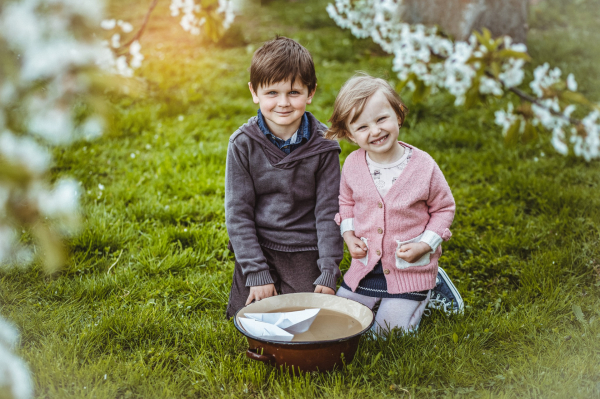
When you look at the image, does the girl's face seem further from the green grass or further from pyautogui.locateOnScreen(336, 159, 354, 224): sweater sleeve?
the green grass

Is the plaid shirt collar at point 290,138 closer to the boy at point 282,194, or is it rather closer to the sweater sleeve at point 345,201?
the boy at point 282,194

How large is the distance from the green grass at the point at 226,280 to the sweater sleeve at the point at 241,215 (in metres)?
0.27

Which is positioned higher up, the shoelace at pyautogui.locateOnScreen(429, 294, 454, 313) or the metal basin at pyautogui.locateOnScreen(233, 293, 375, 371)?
the metal basin at pyautogui.locateOnScreen(233, 293, 375, 371)

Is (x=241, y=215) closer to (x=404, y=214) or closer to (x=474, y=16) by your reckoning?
(x=404, y=214)

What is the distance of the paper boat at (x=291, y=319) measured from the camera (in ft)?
5.90

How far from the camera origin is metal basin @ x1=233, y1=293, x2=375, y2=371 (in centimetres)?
165

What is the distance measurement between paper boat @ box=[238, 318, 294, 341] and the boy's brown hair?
36.0 inches

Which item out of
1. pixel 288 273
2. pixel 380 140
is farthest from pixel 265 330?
pixel 380 140

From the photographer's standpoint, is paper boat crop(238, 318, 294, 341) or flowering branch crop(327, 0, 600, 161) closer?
paper boat crop(238, 318, 294, 341)

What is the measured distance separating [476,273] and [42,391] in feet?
6.31

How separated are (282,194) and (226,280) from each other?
552 millimetres

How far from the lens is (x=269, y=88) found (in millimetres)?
1993

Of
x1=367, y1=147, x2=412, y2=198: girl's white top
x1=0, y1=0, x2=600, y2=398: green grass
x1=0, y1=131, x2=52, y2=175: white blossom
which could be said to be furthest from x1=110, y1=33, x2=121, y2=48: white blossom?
x1=0, y1=131, x2=52, y2=175: white blossom

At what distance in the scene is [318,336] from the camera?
5.95ft
